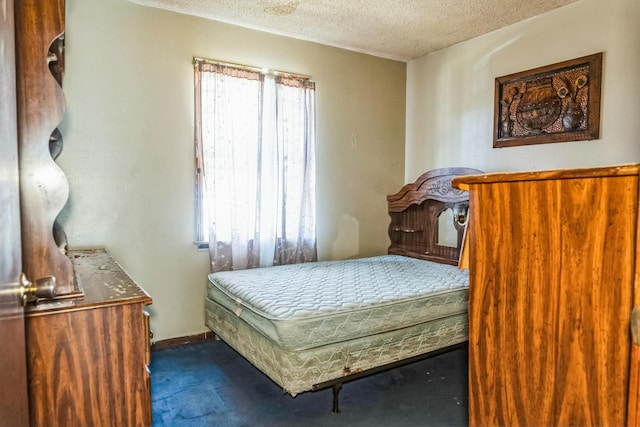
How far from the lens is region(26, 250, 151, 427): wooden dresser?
1.21 metres

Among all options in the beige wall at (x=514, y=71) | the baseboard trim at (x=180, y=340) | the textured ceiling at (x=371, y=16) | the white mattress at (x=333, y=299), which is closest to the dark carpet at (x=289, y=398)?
the baseboard trim at (x=180, y=340)

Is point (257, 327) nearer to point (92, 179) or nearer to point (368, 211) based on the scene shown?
point (92, 179)

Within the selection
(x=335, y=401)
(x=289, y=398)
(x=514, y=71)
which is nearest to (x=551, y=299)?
(x=335, y=401)

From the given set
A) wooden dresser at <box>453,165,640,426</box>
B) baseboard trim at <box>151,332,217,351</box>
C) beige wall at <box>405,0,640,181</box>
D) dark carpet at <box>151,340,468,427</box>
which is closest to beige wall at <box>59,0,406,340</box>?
baseboard trim at <box>151,332,217,351</box>

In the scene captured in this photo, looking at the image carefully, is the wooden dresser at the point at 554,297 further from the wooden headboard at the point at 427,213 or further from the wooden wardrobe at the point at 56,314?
the wooden headboard at the point at 427,213

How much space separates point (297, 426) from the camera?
2029 millimetres

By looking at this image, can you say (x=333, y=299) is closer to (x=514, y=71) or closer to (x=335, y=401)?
(x=335, y=401)

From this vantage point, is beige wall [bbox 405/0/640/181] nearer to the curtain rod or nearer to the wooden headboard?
the wooden headboard

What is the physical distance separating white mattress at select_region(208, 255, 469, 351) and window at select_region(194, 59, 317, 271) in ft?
0.94

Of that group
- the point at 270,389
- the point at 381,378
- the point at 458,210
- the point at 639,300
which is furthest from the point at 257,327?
the point at 458,210

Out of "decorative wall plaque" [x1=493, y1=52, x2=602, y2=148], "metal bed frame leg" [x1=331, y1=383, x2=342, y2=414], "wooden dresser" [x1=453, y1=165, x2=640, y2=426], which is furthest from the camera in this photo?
"decorative wall plaque" [x1=493, y1=52, x2=602, y2=148]

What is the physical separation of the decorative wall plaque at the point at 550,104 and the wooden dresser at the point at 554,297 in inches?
86.3

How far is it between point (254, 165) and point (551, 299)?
8.48 ft

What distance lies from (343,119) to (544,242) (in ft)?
9.75
